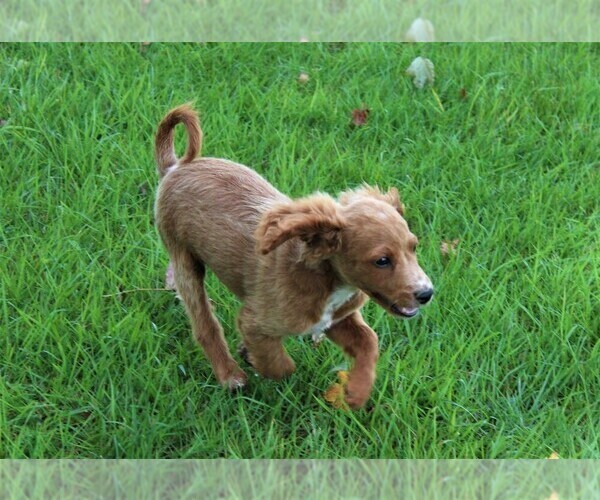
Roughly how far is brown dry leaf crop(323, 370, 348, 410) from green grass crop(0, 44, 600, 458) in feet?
0.14

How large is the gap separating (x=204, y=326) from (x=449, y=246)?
1294mm

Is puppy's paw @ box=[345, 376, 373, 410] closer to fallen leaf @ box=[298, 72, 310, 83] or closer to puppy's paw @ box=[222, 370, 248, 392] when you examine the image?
puppy's paw @ box=[222, 370, 248, 392]

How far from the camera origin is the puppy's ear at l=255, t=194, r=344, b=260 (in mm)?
3025

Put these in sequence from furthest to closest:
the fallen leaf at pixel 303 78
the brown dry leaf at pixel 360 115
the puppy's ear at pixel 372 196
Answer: the fallen leaf at pixel 303 78 < the brown dry leaf at pixel 360 115 < the puppy's ear at pixel 372 196

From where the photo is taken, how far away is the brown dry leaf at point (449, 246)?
431cm

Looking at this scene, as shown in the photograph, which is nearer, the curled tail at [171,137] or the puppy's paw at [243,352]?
the curled tail at [171,137]

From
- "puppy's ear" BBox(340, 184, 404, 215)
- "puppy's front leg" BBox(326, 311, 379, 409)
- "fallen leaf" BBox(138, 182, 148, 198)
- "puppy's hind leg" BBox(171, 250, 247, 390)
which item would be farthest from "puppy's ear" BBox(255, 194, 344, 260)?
"fallen leaf" BBox(138, 182, 148, 198)

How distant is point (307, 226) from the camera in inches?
121

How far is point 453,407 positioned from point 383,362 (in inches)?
13.2

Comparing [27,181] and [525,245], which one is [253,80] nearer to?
[27,181]

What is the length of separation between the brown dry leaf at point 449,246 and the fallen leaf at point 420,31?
1298mm

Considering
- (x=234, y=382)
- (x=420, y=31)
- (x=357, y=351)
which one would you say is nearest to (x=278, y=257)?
(x=357, y=351)

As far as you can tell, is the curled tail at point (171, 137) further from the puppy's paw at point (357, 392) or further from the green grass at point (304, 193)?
the puppy's paw at point (357, 392)

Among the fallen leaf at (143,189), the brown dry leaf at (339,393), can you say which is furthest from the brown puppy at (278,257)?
the fallen leaf at (143,189)
